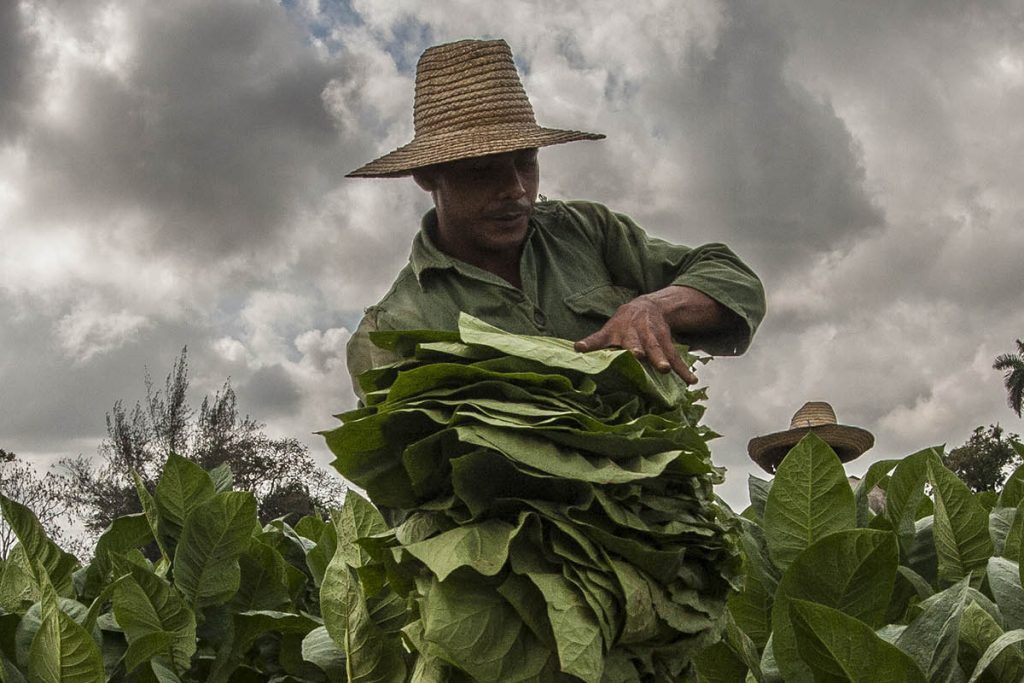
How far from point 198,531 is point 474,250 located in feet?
2.99

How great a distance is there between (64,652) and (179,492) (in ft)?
1.91

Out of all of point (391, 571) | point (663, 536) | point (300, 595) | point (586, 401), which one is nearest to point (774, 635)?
point (663, 536)

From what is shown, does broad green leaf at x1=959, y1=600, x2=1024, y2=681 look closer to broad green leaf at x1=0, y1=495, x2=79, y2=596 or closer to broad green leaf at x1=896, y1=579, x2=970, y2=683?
broad green leaf at x1=896, y1=579, x2=970, y2=683

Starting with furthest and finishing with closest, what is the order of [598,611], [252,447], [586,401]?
[252,447], [586,401], [598,611]

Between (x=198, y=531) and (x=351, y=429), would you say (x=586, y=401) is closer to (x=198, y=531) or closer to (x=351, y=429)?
(x=351, y=429)

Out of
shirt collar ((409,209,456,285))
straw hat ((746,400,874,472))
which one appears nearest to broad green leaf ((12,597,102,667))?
shirt collar ((409,209,456,285))

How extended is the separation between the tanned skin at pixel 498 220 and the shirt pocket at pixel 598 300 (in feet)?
0.49

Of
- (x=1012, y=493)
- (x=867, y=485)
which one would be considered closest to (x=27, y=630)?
(x=867, y=485)

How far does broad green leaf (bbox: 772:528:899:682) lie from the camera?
1740 mm

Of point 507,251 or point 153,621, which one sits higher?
point 507,251

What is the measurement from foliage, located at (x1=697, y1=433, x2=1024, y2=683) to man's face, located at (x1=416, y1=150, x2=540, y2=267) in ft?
2.69

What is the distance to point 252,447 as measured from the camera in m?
32.8

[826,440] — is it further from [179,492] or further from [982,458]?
[982,458]

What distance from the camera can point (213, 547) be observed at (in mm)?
2539
